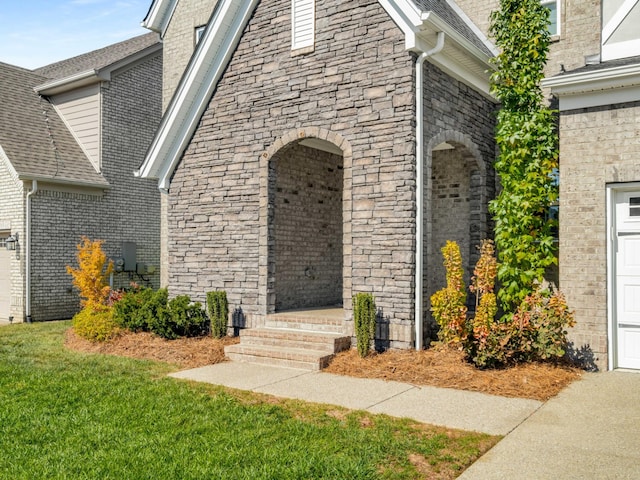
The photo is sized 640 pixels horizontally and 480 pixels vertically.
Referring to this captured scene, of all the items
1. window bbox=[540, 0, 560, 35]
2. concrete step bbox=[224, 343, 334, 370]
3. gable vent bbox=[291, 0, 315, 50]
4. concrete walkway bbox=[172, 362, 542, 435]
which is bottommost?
concrete walkway bbox=[172, 362, 542, 435]

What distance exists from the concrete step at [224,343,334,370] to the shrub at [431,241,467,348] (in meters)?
1.75

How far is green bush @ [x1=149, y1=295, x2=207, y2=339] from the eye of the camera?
10781 millimetres

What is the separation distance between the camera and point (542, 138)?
31.1 ft

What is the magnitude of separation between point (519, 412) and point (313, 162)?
743 cm

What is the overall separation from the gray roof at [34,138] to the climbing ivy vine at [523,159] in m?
11.5

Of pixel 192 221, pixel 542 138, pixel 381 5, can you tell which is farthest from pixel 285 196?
pixel 542 138

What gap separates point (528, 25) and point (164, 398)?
792 cm

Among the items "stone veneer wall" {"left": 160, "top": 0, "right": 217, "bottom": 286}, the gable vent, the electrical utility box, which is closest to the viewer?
the gable vent

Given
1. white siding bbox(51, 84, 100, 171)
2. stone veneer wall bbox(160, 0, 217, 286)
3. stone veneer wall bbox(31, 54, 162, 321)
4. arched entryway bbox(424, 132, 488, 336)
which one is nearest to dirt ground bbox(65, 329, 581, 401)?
arched entryway bbox(424, 132, 488, 336)

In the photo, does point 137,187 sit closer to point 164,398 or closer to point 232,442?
point 164,398

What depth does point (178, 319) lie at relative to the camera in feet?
35.2

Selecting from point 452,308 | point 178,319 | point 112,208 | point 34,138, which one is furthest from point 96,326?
point 34,138

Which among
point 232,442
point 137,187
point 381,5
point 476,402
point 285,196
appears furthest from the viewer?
point 137,187

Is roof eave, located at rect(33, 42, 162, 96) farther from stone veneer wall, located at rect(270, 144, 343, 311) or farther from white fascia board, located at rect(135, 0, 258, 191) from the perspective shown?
stone veneer wall, located at rect(270, 144, 343, 311)
